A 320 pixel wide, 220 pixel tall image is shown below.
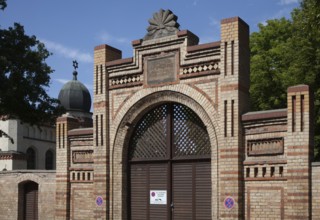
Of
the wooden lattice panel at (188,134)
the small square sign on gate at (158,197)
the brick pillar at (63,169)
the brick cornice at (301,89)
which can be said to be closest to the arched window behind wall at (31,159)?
the brick pillar at (63,169)

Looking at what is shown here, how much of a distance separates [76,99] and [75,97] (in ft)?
0.53

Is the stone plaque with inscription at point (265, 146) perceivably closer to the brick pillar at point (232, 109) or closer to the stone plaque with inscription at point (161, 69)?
the brick pillar at point (232, 109)

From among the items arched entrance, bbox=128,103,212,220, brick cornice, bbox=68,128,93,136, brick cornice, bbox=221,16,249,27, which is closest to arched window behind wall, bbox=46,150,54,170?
brick cornice, bbox=68,128,93,136

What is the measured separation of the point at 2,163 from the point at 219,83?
2282 centimetres

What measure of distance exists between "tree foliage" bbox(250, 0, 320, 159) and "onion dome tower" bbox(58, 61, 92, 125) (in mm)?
14834

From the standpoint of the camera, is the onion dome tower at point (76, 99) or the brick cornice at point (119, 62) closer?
the brick cornice at point (119, 62)

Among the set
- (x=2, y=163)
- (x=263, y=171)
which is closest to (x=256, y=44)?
(x=263, y=171)

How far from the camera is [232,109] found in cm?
1388

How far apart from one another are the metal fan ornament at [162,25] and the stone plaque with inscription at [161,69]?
0.69 m

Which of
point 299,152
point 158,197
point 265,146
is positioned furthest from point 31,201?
point 299,152

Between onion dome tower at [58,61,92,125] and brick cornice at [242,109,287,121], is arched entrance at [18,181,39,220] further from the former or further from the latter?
onion dome tower at [58,61,92,125]

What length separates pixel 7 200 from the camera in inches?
759

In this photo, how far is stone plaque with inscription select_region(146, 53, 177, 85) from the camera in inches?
599

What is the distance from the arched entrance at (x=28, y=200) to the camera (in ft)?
61.4
